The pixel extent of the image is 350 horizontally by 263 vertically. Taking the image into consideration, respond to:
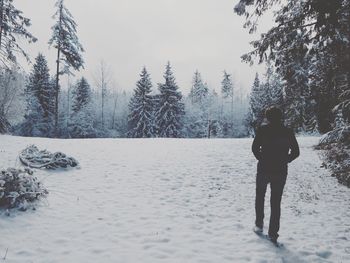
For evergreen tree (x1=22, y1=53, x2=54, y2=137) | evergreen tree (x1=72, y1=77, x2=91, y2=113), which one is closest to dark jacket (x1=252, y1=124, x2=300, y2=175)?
evergreen tree (x1=22, y1=53, x2=54, y2=137)

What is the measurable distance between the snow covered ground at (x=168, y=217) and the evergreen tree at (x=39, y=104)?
34.6 metres

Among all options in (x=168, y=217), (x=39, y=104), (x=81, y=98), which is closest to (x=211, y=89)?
(x=81, y=98)

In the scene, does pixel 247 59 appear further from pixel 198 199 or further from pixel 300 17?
pixel 198 199

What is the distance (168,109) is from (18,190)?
39.8m

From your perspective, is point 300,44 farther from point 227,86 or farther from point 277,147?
point 227,86

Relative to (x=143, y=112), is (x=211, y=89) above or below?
above

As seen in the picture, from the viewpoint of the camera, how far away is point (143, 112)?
46062 mm

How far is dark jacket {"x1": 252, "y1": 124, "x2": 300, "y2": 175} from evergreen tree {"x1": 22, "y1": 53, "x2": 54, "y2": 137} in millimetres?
43443

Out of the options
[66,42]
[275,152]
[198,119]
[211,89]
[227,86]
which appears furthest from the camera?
[211,89]

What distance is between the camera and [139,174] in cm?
1045

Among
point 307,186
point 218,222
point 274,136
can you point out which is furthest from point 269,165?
point 307,186

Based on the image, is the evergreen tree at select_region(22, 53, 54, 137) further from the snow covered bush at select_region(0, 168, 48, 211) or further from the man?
the man

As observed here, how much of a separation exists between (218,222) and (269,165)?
1.91 m

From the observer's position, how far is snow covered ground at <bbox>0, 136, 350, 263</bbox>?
16.5 feet
